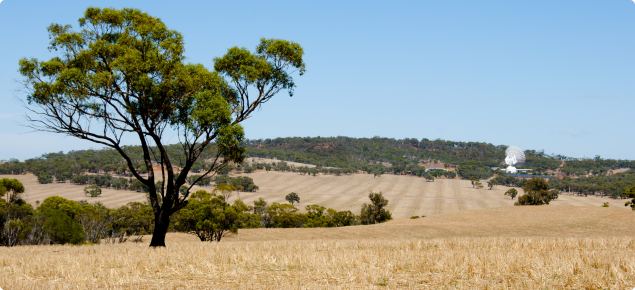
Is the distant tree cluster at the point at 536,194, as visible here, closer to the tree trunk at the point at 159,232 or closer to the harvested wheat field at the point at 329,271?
the harvested wheat field at the point at 329,271

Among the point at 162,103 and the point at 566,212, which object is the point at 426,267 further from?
the point at 566,212

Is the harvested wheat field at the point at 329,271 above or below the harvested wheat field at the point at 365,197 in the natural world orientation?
above

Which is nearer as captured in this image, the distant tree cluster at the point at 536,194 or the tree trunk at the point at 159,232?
the tree trunk at the point at 159,232

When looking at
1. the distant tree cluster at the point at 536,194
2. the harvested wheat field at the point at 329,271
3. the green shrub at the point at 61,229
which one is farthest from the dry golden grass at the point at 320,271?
the distant tree cluster at the point at 536,194

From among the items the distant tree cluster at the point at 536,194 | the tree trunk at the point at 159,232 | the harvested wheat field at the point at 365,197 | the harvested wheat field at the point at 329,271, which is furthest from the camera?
the harvested wheat field at the point at 365,197

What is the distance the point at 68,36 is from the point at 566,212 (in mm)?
58971

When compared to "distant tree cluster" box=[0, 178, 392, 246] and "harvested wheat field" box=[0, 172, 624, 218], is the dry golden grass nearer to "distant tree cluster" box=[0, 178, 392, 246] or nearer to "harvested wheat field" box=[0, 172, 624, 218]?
"distant tree cluster" box=[0, 178, 392, 246]

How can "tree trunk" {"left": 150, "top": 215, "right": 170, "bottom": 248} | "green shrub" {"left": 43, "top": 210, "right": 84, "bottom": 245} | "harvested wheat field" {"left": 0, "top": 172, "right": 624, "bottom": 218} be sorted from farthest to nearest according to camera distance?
1. "harvested wheat field" {"left": 0, "top": 172, "right": 624, "bottom": 218}
2. "green shrub" {"left": 43, "top": 210, "right": 84, "bottom": 245}
3. "tree trunk" {"left": 150, "top": 215, "right": 170, "bottom": 248}

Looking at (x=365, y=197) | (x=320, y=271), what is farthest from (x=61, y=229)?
(x=365, y=197)

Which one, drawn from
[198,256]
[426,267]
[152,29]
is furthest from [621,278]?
[152,29]

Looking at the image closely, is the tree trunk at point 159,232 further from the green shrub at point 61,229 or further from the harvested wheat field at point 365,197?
the harvested wheat field at point 365,197

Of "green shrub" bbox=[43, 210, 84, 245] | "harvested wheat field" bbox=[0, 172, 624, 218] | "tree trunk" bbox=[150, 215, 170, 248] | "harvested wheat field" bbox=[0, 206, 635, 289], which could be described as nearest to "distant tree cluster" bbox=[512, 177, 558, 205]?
"harvested wheat field" bbox=[0, 172, 624, 218]

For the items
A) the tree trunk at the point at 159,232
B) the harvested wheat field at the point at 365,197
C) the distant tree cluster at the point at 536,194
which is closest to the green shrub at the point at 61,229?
the tree trunk at the point at 159,232

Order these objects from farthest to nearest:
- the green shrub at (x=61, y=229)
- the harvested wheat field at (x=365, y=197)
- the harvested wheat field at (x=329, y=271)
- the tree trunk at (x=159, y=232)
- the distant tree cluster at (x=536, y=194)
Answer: the harvested wheat field at (x=365, y=197) → the distant tree cluster at (x=536, y=194) → the green shrub at (x=61, y=229) → the tree trunk at (x=159, y=232) → the harvested wheat field at (x=329, y=271)
